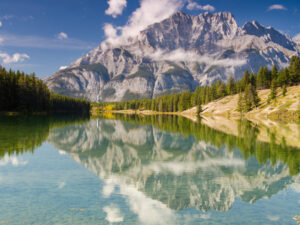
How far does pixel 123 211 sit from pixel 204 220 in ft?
14.3

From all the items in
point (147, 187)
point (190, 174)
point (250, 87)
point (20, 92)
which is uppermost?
point (250, 87)

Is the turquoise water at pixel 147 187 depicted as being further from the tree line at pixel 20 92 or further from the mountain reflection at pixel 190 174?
the tree line at pixel 20 92

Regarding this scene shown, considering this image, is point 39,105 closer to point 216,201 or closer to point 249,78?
point 216,201

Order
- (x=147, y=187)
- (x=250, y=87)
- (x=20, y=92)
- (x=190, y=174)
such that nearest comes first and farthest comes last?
(x=147, y=187), (x=190, y=174), (x=20, y=92), (x=250, y=87)

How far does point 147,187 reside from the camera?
52.6ft

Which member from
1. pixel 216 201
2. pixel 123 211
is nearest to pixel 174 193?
pixel 216 201

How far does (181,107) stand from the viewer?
192500mm

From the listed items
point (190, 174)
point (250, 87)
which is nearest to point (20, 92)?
point (190, 174)

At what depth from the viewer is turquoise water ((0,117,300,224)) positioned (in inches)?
457

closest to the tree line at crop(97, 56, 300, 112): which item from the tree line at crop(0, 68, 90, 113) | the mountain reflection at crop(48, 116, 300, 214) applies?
the mountain reflection at crop(48, 116, 300, 214)

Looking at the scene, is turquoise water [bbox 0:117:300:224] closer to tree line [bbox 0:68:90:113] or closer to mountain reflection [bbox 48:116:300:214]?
mountain reflection [bbox 48:116:300:214]

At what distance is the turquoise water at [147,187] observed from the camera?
11.6 metres

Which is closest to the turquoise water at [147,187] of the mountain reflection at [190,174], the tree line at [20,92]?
the mountain reflection at [190,174]

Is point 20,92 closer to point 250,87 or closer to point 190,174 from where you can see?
point 190,174
